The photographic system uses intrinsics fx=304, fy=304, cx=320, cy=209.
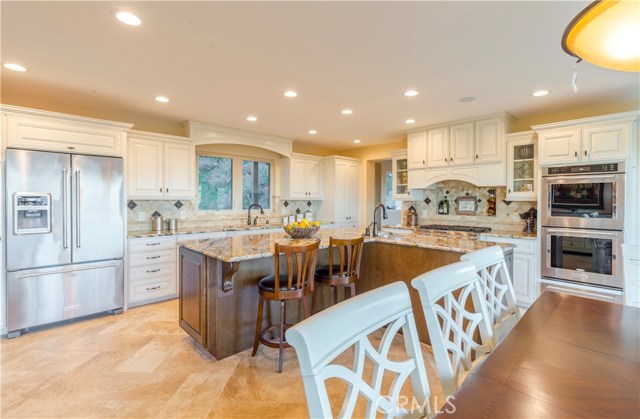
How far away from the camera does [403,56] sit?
7.85ft

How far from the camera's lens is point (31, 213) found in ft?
9.66

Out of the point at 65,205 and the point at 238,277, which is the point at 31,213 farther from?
the point at 238,277

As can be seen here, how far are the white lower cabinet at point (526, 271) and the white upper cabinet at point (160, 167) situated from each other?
4.17m

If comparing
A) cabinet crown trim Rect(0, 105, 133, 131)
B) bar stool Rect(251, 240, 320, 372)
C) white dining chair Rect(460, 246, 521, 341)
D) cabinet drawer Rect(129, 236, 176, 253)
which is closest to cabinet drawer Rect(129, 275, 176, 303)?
cabinet drawer Rect(129, 236, 176, 253)

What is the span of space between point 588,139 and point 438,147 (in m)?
1.68

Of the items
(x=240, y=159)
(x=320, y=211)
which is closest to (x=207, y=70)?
(x=240, y=159)

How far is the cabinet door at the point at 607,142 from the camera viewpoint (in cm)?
311

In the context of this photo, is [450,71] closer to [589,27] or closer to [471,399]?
[589,27]

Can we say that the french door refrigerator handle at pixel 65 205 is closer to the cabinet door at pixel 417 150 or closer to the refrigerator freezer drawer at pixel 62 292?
the refrigerator freezer drawer at pixel 62 292

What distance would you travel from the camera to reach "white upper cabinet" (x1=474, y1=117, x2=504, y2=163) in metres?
3.96

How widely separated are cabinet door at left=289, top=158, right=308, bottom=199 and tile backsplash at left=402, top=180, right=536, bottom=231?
6.24 ft

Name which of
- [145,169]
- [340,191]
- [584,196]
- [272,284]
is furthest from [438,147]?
[145,169]

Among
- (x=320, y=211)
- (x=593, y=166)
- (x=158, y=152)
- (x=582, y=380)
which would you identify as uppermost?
(x=158, y=152)

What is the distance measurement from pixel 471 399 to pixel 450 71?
2650 mm
